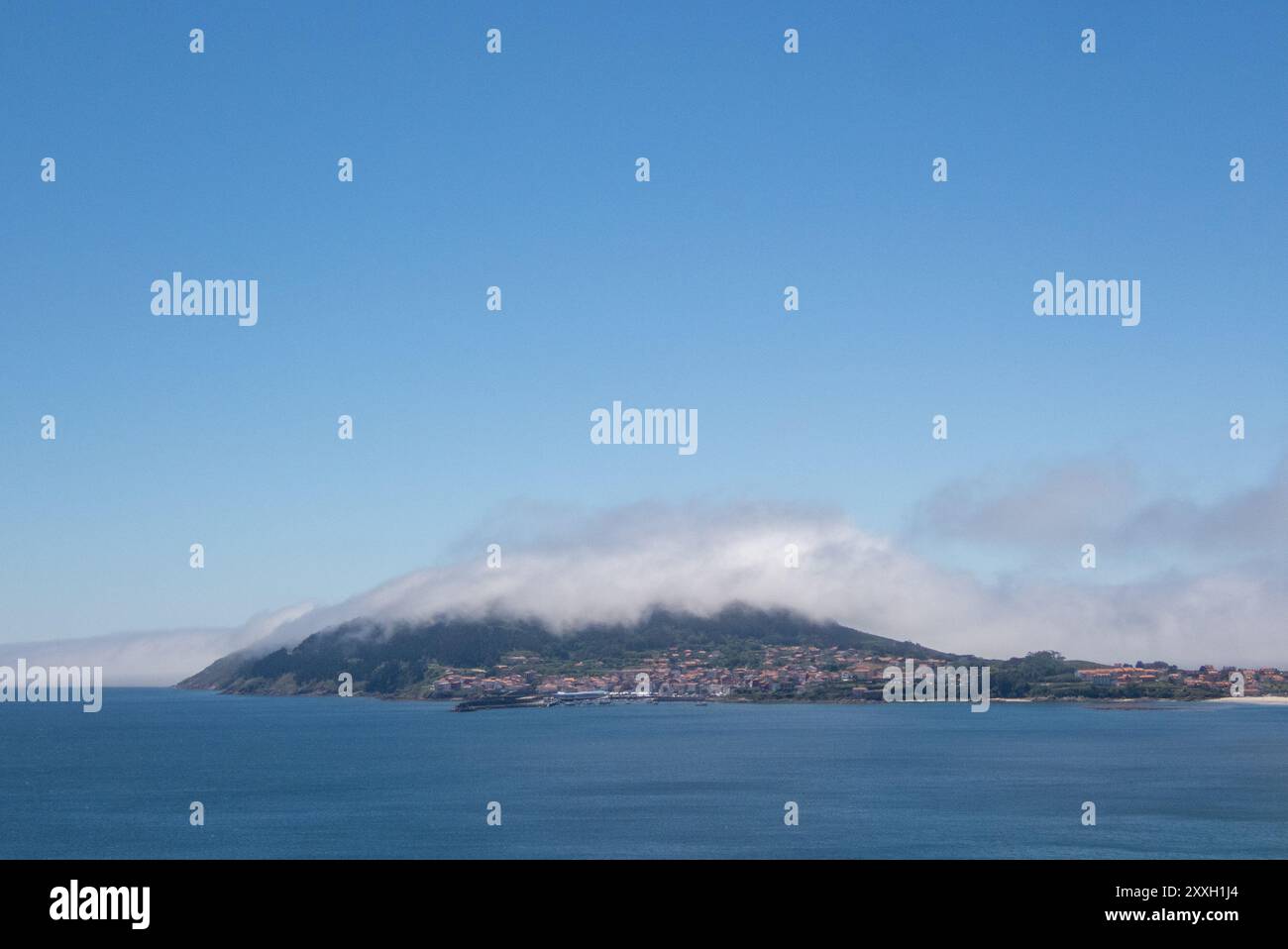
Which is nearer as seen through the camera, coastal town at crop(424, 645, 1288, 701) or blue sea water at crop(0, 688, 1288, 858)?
blue sea water at crop(0, 688, 1288, 858)

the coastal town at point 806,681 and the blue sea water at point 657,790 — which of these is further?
the coastal town at point 806,681

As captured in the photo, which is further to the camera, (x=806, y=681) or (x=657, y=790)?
(x=806, y=681)
